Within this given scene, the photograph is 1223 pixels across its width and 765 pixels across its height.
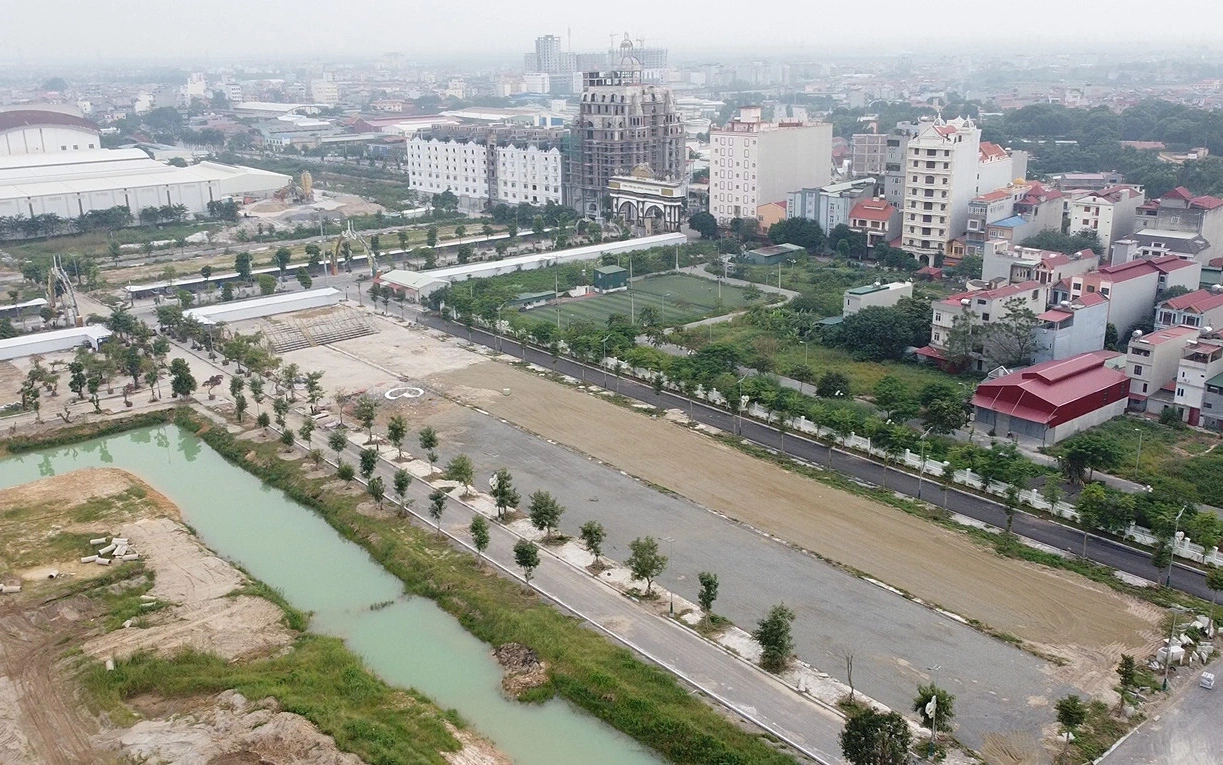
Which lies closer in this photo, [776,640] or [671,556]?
[776,640]

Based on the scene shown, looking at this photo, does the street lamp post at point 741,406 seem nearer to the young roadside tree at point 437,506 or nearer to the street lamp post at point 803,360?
the street lamp post at point 803,360

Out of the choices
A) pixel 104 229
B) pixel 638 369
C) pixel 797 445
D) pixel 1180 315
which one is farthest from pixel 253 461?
pixel 104 229

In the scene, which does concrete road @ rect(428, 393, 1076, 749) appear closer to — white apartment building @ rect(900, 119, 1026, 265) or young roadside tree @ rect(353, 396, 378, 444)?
young roadside tree @ rect(353, 396, 378, 444)

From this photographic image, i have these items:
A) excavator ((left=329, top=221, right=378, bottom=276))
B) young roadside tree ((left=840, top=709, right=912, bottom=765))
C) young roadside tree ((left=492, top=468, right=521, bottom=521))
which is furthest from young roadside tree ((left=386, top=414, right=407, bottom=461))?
excavator ((left=329, top=221, right=378, bottom=276))

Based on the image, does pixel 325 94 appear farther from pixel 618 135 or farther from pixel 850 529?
pixel 850 529

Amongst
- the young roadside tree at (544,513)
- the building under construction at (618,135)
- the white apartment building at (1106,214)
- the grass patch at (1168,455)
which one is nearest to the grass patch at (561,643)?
the young roadside tree at (544,513)

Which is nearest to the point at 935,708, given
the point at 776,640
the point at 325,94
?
the point at 776,640
